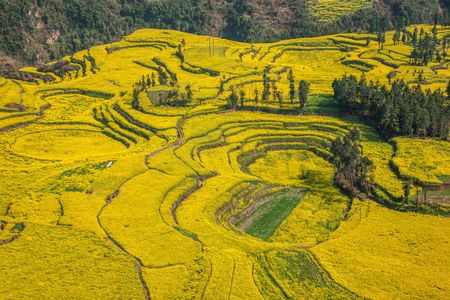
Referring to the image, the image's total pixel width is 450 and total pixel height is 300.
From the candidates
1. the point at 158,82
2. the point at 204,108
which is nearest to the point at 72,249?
the point at 204,108

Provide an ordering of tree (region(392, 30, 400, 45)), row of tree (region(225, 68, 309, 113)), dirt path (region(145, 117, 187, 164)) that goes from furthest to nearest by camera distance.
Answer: tree (region(392, 30, 400, 45)), row of tree (region(225, 68, 309, 113)), dirt path (region(145, 117, 187, 164))

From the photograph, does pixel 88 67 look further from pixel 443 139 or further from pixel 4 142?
pixel 443 139

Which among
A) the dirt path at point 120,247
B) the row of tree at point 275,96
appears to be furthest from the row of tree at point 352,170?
the dirt path at point 120,247

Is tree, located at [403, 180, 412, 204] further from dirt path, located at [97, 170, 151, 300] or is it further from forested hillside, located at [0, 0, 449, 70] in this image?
forested hillside, located at [0, 0, 449, 70]

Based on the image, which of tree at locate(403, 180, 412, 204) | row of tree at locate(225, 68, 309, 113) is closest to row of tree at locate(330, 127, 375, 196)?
tree at locate(403, 180, 412, 204)

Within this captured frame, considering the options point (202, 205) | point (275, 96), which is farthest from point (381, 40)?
point (202, 205)

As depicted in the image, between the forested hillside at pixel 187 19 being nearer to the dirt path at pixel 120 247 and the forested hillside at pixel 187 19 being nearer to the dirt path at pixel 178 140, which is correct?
the dirt path at pixel 178 140

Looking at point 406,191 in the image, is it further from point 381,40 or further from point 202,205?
point 381,40
